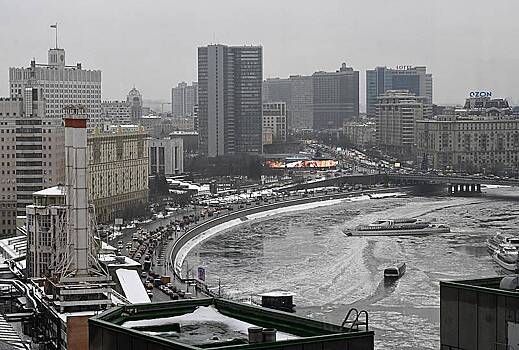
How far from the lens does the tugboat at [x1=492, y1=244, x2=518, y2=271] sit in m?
10.3

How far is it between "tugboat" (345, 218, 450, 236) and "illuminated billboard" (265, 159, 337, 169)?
11362 mm

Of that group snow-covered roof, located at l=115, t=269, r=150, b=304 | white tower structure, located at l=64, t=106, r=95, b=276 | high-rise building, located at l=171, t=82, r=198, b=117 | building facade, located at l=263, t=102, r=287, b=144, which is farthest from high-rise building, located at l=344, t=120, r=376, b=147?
white tower structure, located at l=64, t=106, r=95, b=276

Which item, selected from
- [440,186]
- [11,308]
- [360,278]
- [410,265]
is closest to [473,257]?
[410,265]

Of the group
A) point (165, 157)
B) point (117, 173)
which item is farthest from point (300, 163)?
point (117, 173)

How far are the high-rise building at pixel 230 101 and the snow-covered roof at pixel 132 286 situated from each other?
20.8 m

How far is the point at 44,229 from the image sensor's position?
28.5 ft

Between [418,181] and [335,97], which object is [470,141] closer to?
[418,181]

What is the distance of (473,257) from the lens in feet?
37.7

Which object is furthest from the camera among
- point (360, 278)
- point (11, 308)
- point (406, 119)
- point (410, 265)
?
point (406, 119)

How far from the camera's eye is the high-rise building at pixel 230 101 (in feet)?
97.1

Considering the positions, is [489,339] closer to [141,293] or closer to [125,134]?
[141,293]

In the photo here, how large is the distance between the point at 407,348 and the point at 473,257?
5.24 m

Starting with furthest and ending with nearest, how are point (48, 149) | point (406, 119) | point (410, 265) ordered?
point (406, 119) < point (48, 149) < point (410, 265)

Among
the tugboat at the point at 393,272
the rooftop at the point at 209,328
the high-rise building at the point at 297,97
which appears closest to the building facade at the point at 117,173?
the tugboat at the point at 393,272
